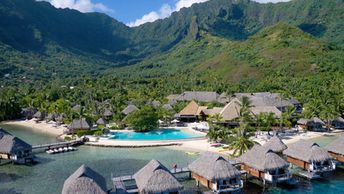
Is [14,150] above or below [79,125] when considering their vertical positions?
below

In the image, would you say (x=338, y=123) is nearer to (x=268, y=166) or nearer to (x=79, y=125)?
(x=268, y=166)

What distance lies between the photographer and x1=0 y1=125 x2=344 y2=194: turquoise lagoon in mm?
33375

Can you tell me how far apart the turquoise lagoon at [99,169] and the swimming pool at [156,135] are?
6.92 m

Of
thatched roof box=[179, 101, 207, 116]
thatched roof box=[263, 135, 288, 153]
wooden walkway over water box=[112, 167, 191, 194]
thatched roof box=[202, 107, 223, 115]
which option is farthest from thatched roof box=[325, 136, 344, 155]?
thatched roof box=[179, 101, 207, 116]

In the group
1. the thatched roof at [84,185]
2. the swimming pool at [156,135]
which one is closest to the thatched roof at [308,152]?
the thatched roof at [84,185]

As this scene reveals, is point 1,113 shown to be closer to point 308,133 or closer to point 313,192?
point 308,133

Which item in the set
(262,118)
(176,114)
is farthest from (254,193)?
(176,114)

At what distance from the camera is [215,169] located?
102 feet

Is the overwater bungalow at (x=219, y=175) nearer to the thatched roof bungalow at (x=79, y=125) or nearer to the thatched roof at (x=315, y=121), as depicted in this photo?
the thatched roof bungalow at (x=79, y=125)

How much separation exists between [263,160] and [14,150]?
1078 inches

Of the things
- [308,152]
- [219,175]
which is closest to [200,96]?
[308,152]

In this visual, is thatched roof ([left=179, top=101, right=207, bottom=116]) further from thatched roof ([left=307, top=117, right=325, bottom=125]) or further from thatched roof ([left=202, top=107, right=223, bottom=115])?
thatched roof ([left=307, top=117, right=325, bottom=125])

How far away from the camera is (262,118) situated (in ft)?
188

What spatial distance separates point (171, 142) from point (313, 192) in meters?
23.9
